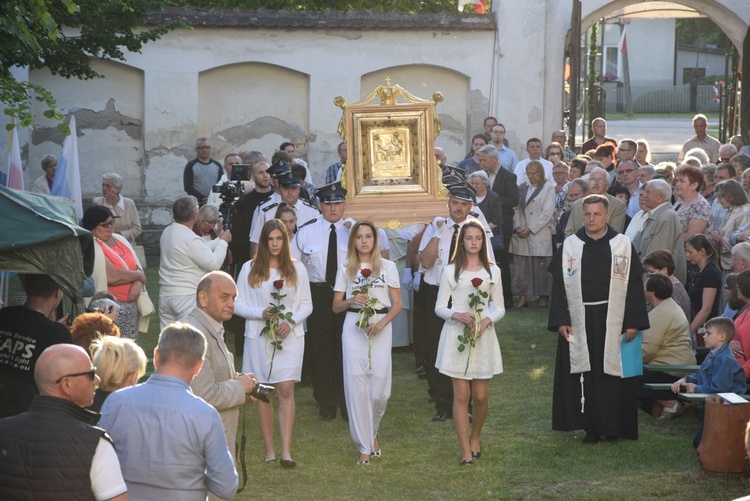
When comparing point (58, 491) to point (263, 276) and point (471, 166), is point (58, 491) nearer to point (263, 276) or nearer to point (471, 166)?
point (263, 276)

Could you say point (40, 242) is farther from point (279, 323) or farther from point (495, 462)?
A: point (495, 462)

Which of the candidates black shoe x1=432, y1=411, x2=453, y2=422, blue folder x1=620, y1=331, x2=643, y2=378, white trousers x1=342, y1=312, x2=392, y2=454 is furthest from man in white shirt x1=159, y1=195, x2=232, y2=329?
blue folder x1=620, y1=331, x2=643, y2=378

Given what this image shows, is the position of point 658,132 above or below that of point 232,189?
below

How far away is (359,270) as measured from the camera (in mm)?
9281

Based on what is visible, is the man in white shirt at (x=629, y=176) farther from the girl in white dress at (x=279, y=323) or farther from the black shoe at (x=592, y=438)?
the girl in white dress at (x=279, y=323)

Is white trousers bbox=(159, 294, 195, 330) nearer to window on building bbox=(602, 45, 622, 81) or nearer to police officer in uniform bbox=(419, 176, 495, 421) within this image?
police officer in uniform bbox=(419, 176, 495, 421)

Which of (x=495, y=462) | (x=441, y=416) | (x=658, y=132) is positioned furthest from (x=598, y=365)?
(x=658, y=132)

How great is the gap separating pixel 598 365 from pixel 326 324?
8.17ft

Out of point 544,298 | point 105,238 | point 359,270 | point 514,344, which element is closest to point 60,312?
point 105,238

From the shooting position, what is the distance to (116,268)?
9.67m

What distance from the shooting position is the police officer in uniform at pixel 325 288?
10.4 m

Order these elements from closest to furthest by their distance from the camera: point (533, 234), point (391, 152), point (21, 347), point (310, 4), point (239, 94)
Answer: point (21, 347) < point (391, 152) < point (533, 234) < point (239, 94) < point (310, 4)

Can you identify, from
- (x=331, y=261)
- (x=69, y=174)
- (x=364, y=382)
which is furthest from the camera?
(x=69, y=174)

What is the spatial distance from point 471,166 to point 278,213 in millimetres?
5678
